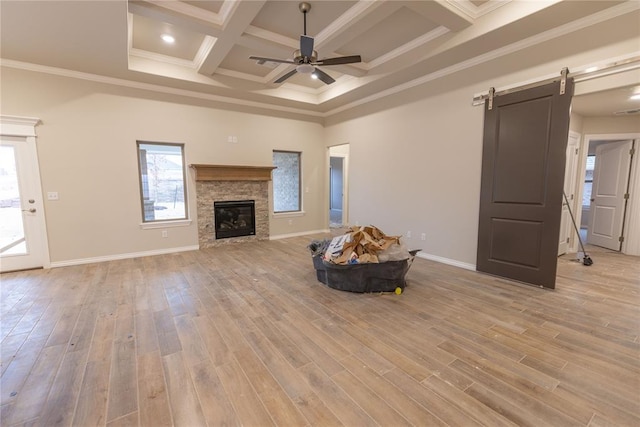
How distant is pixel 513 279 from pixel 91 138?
6.94 m

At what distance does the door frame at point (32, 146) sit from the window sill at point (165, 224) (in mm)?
1333

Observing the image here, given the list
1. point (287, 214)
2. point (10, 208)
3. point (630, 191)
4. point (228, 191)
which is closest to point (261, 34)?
point (228, 191)

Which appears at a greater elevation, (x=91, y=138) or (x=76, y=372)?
(x=91, y=138)

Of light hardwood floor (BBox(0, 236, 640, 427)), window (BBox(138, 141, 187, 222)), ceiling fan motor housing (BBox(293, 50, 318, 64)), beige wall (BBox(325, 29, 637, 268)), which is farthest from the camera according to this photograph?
window (BBox(138, 141, 187, 222))

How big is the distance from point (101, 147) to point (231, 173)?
2217 mm

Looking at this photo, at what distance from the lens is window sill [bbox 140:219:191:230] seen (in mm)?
5211

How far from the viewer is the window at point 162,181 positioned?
5.26 m

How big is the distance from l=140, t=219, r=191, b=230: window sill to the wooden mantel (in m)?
0.91

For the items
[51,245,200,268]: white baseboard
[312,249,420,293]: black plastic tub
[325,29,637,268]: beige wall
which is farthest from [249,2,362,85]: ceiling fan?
[51,245,200,268]: white baseboard

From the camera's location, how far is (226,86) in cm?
531

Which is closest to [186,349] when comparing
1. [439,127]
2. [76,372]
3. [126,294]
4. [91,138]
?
[76,372]

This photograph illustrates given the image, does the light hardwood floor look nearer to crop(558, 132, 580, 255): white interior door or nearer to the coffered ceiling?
crop(558, 132, 580, 255): white interior door

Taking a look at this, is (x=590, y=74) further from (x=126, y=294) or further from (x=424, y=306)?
(x=126, y=294)

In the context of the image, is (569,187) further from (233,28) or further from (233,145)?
(233,145)
